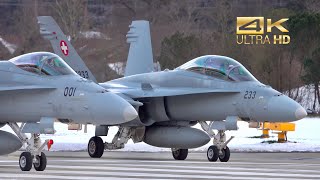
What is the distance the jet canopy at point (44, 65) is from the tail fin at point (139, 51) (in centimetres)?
914

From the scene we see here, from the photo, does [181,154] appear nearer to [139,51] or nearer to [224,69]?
[224,69]

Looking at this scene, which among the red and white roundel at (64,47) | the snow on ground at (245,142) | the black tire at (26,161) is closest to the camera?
the black tire at (26,161)

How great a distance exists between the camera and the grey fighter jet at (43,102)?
19.9m

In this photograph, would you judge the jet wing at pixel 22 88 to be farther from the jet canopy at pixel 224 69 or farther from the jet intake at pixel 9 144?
the jet canopy at pixel 224 69

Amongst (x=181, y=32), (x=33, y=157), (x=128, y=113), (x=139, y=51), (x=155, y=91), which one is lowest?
(x=33, y=157)

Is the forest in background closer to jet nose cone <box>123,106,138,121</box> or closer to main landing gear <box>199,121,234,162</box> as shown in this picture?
main landing gear <box>199,121,234,162</box>

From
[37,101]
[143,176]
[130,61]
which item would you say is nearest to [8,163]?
[37,101]

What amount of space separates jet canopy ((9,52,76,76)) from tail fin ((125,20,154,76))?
30.0ft

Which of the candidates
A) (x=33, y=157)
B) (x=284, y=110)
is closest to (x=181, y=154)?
(x=284, y=110)

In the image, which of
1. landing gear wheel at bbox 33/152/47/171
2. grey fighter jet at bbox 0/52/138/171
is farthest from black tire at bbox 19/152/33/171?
landing gear wheel at bbox 33/152/47/171

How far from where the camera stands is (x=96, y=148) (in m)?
26.2

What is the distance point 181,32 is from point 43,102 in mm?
38789

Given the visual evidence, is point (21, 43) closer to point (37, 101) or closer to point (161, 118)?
point (161, 118)

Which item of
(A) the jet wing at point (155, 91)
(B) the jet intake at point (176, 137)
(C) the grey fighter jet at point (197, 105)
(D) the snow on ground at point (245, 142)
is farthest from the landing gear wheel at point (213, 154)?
(D) the snow on ground at point (245, 142)
